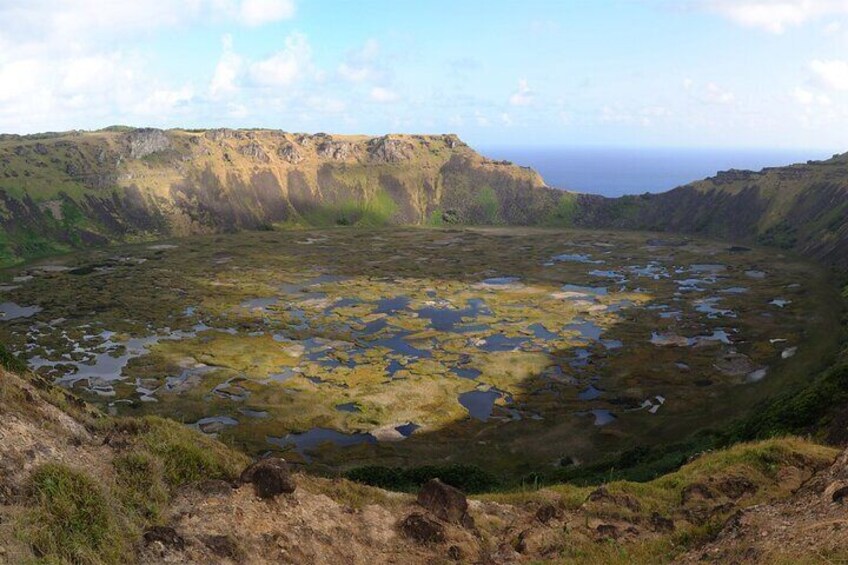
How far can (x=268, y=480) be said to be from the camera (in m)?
26.7

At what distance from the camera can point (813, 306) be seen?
400 feet

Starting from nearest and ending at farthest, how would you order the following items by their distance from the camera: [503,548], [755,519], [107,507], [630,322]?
1. [107,507]
2. [755,519]
3. [503,548]
4. [630,322]

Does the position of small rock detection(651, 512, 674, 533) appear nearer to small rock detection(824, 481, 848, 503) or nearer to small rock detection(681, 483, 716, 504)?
small rock detection(681, 483, 716, 504)

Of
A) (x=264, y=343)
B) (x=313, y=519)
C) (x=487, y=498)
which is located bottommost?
(x=264, y=343)

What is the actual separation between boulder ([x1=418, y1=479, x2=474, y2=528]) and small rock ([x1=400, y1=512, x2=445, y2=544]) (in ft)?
4.63

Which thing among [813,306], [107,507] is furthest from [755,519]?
[813,306]

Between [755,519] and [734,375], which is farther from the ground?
[755,519]

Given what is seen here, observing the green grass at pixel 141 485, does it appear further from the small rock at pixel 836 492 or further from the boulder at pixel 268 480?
the small rock at pixel 836 492

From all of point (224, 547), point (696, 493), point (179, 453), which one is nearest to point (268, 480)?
point (179, 453)

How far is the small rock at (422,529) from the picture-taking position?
2738 centimetres

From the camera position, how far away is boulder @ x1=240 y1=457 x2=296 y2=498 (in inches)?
1043

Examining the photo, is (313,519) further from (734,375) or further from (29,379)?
(734,375)

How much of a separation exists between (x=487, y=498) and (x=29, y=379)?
88.6ft

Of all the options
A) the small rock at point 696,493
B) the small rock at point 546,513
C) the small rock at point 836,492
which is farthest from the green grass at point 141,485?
the small rock at point 836,492
